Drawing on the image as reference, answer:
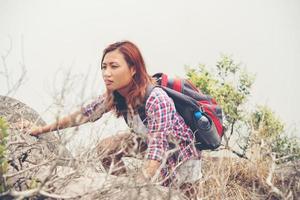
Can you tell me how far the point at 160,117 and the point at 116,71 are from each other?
20.8 inches

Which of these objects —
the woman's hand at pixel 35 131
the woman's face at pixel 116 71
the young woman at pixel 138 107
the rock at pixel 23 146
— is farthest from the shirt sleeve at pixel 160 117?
the woman's hand at pixel 35 131

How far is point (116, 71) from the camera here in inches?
176

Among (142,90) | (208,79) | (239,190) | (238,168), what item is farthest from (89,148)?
(208,79)

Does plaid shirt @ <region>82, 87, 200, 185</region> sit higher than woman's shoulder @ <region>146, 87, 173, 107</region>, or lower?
lower

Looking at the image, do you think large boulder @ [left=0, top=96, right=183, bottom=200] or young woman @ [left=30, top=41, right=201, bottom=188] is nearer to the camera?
large boulder @ [left=0, top=96, right=183, bottom=200]

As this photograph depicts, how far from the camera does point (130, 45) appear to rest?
4566 mm

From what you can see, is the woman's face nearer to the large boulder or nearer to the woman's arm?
the woman's arm

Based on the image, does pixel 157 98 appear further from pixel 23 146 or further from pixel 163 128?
pixel 23 146

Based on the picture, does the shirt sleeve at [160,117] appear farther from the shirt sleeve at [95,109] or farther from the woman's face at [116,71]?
the shirt sleeve at [95,109]

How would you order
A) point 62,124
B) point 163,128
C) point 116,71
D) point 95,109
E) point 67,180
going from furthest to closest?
point 95,109 < point 62,124 < point 116,71 < point 163,128 < point 67,180

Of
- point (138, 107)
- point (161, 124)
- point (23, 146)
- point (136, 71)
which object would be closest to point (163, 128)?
point (161, 124)

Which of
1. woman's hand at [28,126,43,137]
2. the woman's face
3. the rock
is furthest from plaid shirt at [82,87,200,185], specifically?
the rock

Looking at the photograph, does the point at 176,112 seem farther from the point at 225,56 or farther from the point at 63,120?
the point at 225,56

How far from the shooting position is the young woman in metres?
4.29
